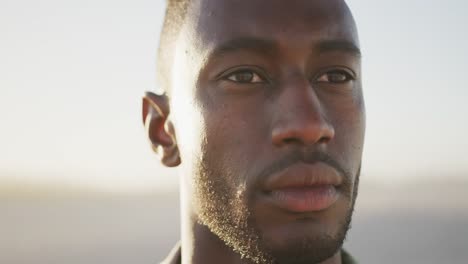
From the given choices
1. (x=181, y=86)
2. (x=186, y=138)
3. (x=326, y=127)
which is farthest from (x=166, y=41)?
(x=326, y=127)

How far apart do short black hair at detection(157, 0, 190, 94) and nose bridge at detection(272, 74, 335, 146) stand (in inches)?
38.6

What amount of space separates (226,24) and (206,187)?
0.91 meters

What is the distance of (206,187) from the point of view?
3.33 metres

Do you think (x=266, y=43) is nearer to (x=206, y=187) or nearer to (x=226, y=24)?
(x=226, y=24)

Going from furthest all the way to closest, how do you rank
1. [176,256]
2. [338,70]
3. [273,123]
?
[176,256] < [338,70] < [273,123]

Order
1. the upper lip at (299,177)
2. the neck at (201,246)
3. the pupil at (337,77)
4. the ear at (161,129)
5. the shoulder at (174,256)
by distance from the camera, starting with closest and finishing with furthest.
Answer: the upper lip at (299,177), the pupil at (337,77), the neck at (201,246), the ear at (161,129), the shoulder at (174,256)

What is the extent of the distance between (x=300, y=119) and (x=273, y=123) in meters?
→ 0.15

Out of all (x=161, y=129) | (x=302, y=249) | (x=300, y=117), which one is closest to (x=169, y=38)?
(x=161, y=129)

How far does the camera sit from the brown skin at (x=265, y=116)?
9.69ft

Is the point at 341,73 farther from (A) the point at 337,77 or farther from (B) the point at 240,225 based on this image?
(B) the point at 240,225

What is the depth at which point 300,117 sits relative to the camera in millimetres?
2928

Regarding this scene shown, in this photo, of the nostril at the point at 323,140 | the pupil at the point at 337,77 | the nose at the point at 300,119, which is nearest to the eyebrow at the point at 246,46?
the nose at the point at 300,119

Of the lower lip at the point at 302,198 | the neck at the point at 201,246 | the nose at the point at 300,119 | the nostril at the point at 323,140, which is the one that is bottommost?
the neck at the point at 201,246

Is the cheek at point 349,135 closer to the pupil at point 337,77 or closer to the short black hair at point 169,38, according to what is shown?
the pupil at point 337,77
